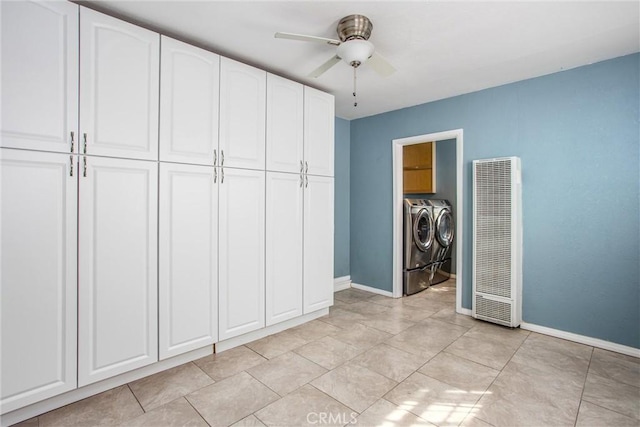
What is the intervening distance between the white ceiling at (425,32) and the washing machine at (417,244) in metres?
1.64

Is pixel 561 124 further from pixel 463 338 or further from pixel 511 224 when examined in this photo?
pixel 463 338

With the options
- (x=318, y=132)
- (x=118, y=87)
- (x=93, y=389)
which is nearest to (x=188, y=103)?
(x=118, y=87)

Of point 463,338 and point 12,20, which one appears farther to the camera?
point 463,338

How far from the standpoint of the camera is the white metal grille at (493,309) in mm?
2908

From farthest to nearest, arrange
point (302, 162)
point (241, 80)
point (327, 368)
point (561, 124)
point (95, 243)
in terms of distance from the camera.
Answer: point (302, 162) < point (561, 124) < point (241, 80) < point (327, 368) < point (95, 243)

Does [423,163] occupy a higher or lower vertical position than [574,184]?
higher

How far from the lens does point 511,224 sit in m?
2.87

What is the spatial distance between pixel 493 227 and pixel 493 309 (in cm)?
79

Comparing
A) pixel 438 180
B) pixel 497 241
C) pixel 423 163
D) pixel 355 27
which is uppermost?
pixel 355 27

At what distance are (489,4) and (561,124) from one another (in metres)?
1.48

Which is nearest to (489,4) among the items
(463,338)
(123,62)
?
(123,62)

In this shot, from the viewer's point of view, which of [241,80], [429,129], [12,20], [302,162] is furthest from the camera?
[429,129]

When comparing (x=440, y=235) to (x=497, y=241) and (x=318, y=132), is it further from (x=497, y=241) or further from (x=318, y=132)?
(x=318, y=132)

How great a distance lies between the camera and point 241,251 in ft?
8.20
